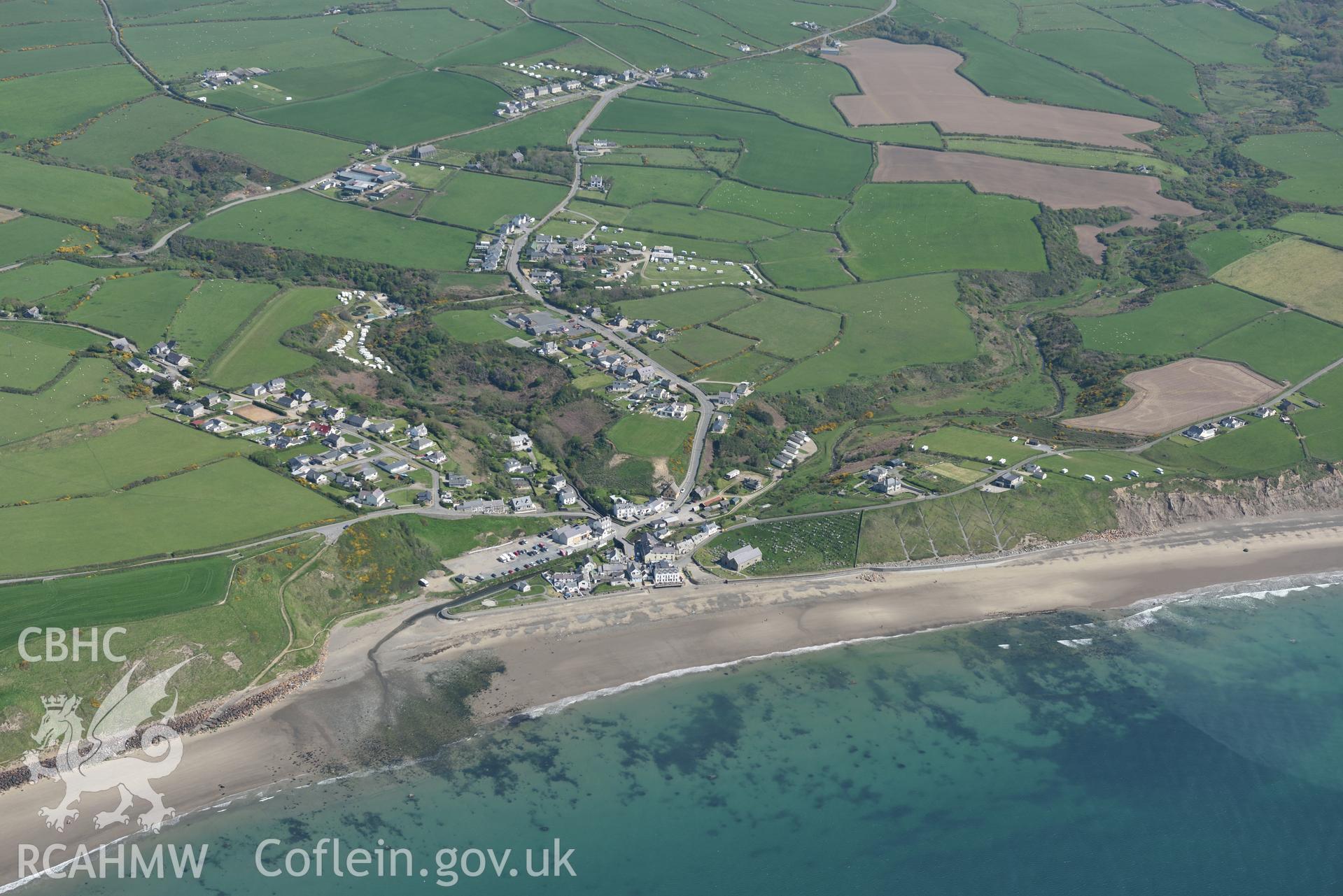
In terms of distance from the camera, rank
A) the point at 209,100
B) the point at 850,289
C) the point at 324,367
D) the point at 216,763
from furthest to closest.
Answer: the point at 209,100 < the point at 850,289 < the point at 324,367 < the point at 216,763

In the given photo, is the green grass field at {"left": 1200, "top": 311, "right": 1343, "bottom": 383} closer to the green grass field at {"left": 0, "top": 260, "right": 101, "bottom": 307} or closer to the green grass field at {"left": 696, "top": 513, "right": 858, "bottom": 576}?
the green grass field at {"left": 696, "top": 513, "right": 858, "bottom": 576}

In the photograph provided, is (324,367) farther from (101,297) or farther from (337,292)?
(101,297)

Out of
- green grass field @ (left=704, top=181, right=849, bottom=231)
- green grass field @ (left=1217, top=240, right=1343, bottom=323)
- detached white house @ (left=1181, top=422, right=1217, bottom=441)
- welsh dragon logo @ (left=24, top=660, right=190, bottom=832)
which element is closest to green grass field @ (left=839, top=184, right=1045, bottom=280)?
green grass field @ (left=704, top=181, right=849, bottom=231)

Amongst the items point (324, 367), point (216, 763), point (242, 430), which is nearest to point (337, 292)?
point (324, 367)

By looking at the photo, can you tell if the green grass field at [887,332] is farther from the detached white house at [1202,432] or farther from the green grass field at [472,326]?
the green grass field at [472,326]

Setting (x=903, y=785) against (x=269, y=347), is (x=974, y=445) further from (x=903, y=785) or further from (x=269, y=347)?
(x=269, y=347)

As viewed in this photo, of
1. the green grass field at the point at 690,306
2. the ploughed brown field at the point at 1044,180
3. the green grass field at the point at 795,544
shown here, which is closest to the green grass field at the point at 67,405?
the green grass field at the point at 690,306

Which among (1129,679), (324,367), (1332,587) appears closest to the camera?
(1129,679)
